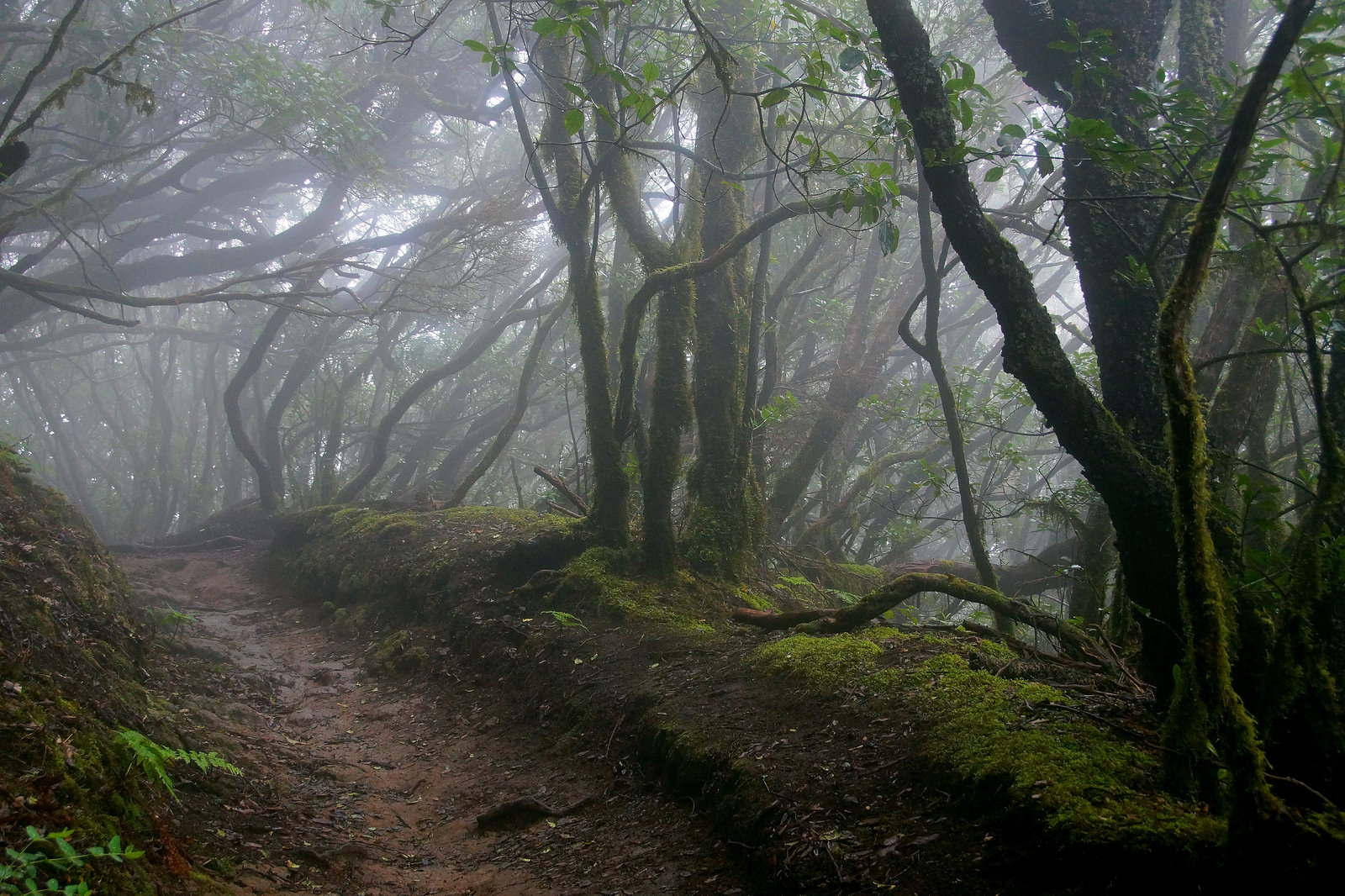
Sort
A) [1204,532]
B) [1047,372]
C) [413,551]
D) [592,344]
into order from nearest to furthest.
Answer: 1. [1204,532]
2. [1047,372]
3. [592,344]
4. [413,551]

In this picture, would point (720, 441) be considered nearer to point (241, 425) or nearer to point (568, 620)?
point (568, 620)

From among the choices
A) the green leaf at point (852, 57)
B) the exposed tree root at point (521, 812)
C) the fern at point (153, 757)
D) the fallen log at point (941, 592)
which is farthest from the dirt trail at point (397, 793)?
the green leaf at point (852, 57)

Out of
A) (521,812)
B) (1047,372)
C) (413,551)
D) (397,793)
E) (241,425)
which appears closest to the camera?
(1047,372)

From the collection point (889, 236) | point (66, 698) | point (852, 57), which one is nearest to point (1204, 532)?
point (889, 236)

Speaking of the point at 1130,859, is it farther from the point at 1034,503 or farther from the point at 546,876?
the point at 1034,503

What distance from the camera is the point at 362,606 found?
27.5 feet

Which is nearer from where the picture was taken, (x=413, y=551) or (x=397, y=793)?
(x=397, y=793)

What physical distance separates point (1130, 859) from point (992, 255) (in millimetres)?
2208

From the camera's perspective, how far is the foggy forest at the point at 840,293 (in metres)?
2.36

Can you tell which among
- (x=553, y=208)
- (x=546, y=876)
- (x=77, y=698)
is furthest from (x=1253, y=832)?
(x=553, y=208)

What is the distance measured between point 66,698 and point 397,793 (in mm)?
1960

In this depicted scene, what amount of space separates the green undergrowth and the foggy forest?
0.63 ft

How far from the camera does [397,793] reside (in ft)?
14.9

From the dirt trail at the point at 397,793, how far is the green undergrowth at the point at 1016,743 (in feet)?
3.37
